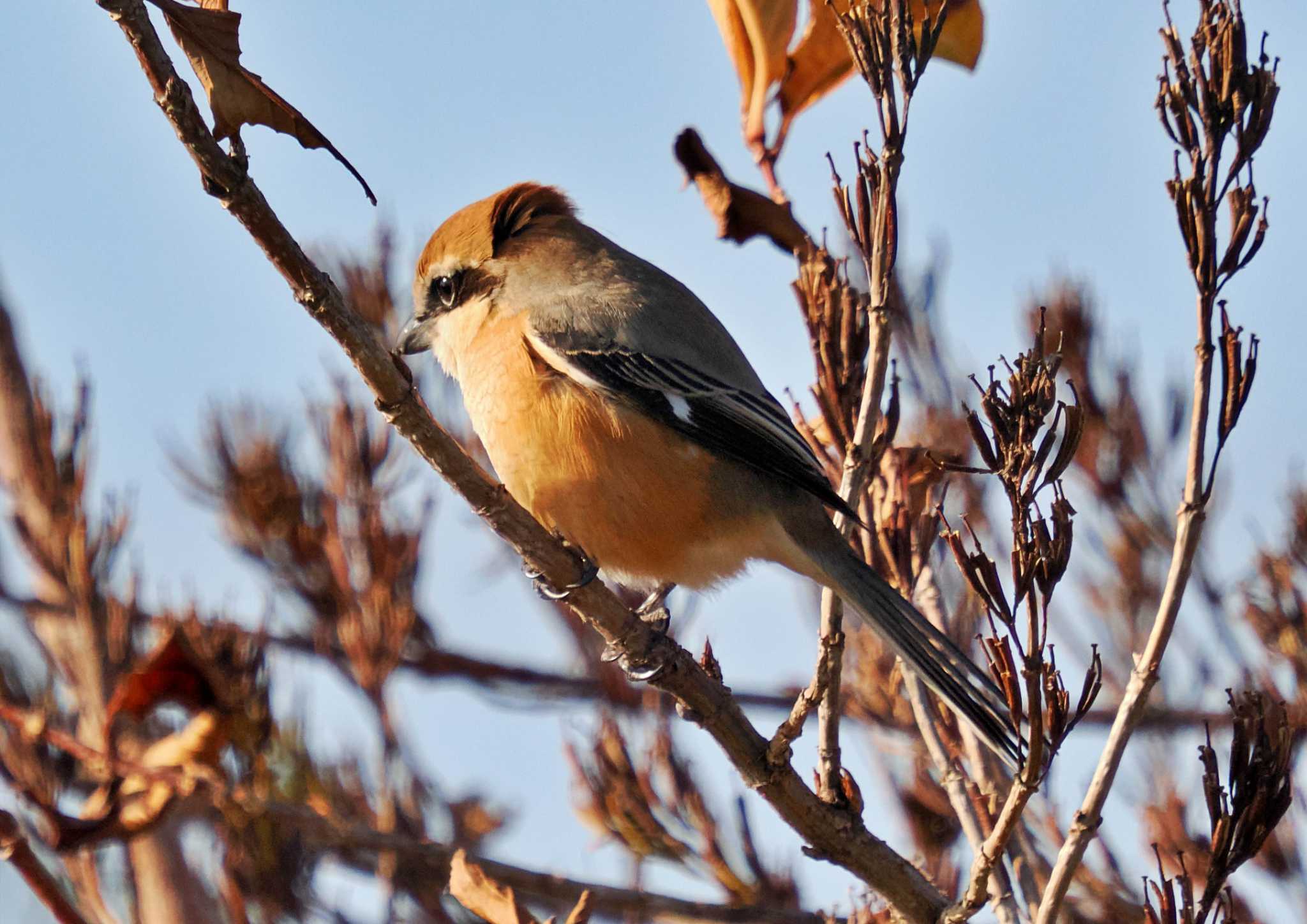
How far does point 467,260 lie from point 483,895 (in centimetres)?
244

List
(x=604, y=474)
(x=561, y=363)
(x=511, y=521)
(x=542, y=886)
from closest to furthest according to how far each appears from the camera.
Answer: (x=511, y=521) → (x=542, y=886) → (x=604, y=474) → (x=561, y=363)

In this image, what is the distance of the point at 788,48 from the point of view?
324 cm

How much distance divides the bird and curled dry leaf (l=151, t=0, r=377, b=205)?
1.71 meters

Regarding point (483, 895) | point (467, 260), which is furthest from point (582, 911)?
point (467, 260)

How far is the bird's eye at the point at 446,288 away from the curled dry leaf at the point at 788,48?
1.45 meters

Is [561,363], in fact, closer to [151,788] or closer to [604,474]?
[604,474]

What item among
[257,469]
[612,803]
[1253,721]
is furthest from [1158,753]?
[257,469]

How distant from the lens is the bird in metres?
3.75

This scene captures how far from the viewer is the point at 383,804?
150 inches

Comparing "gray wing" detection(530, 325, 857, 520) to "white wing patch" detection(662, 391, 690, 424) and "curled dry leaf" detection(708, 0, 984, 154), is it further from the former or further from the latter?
"curled dry leaf" detection(708, 0, 984, 154)

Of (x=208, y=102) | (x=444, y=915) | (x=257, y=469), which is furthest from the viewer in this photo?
(x=257, y=469)

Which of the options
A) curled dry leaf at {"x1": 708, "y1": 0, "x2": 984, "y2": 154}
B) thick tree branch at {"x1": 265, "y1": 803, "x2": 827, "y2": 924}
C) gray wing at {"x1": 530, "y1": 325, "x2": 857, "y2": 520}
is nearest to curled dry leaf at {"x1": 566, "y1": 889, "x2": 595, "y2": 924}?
thick tree branch at {"x1": 265, "y1": 803, "x2": 827, "y2": 924}

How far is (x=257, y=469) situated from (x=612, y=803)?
1.49 m

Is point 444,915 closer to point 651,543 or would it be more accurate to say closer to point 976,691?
point 651,543
